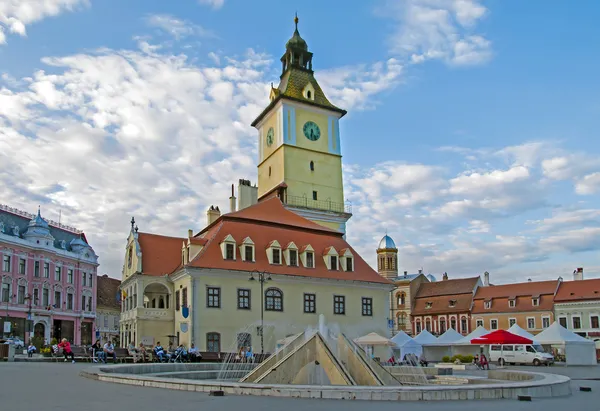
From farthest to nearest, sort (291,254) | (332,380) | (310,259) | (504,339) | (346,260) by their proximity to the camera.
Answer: (346,260) → (310,259) → (291,254) → (504,339) → (332,380)

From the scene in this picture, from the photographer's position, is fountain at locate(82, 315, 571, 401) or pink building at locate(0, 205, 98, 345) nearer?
fountain at locate(82, 315, 571, 401)

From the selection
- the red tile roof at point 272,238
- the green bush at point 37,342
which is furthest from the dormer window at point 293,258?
the green bush at point 37,342

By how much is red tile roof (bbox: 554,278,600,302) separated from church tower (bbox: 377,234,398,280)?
30145 mm

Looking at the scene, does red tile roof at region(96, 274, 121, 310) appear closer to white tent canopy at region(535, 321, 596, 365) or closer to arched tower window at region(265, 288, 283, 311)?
arched tower window at region(265, 288, 283, 311)

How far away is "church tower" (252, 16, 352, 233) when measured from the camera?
5566cm

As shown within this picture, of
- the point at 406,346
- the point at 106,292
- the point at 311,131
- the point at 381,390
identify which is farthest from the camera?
the point at 106,292

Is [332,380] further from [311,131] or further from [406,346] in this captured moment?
[311,131]

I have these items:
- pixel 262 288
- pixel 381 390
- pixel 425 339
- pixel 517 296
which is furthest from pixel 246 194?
pixel 381 390

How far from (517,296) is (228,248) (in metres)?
46.1

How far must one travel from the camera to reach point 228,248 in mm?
Result: 40188

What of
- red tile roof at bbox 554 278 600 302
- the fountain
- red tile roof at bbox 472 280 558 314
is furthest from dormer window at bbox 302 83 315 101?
the fountain

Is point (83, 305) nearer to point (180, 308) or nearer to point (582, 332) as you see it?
point (180, 308)

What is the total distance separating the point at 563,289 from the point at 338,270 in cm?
3747

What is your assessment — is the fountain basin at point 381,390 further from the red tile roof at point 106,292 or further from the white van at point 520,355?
the red tile roof at point 106,292
